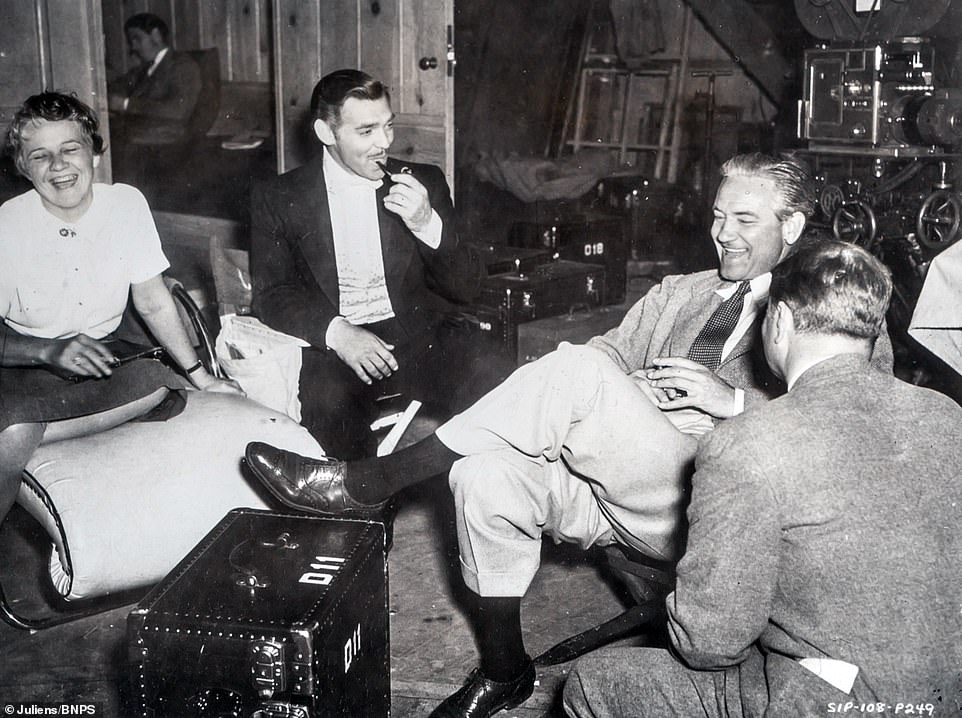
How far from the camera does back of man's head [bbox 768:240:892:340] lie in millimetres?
1625

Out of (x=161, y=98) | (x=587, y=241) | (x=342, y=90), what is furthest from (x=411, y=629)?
(x=161, y=98)

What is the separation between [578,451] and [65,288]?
1757 millimetres

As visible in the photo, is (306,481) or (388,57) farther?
(388,57)

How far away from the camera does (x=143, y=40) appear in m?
8.30

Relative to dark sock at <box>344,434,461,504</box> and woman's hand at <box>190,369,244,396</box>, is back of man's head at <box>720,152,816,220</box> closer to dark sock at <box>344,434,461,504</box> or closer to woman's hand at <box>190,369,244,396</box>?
dark sock at <box>344,434,461,504</box>

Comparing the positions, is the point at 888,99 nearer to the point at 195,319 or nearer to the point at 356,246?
the point at 356,246

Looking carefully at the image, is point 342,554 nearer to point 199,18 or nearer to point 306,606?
point 306,606

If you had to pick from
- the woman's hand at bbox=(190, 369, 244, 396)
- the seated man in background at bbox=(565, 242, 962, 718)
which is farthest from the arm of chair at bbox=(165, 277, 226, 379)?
the seated man in background at bbox=(565, 242, 962, 718)

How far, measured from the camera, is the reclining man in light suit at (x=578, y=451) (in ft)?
7.58

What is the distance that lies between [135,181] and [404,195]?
3605 mm

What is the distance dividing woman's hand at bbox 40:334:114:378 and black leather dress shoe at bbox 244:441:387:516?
2.52 feet

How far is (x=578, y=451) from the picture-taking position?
2.36 meters

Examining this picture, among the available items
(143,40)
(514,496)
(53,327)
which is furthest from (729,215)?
(143,40)

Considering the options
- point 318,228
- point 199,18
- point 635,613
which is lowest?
point 635,613
